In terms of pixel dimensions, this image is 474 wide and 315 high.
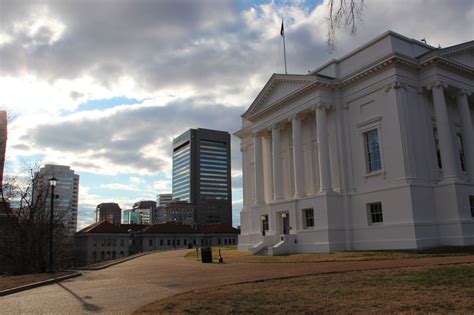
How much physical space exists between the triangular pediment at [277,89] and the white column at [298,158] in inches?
113

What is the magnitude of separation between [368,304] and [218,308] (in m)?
3.43

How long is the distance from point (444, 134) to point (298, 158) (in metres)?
11.8

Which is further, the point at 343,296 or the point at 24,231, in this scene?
the point at 24,231

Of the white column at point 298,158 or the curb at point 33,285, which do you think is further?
the white column at point 298,158

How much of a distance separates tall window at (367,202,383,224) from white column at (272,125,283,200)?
928 centimetres

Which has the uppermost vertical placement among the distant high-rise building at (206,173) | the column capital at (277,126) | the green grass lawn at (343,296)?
the distant high-rise building at (206,173)

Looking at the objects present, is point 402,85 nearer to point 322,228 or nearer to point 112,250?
point 322,228

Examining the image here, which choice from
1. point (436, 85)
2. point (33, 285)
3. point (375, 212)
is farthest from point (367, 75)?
point (33, 285)

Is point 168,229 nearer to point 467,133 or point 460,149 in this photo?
point 460,149

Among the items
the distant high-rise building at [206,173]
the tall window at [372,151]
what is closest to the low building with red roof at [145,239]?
the distant high-rise building at [206,173]

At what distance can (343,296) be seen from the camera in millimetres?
10734

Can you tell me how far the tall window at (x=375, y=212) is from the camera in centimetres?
3181

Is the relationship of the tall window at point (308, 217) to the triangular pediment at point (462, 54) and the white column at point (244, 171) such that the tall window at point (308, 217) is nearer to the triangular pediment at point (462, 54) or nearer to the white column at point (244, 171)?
the white column at point (244, 171)

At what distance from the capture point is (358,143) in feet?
113
